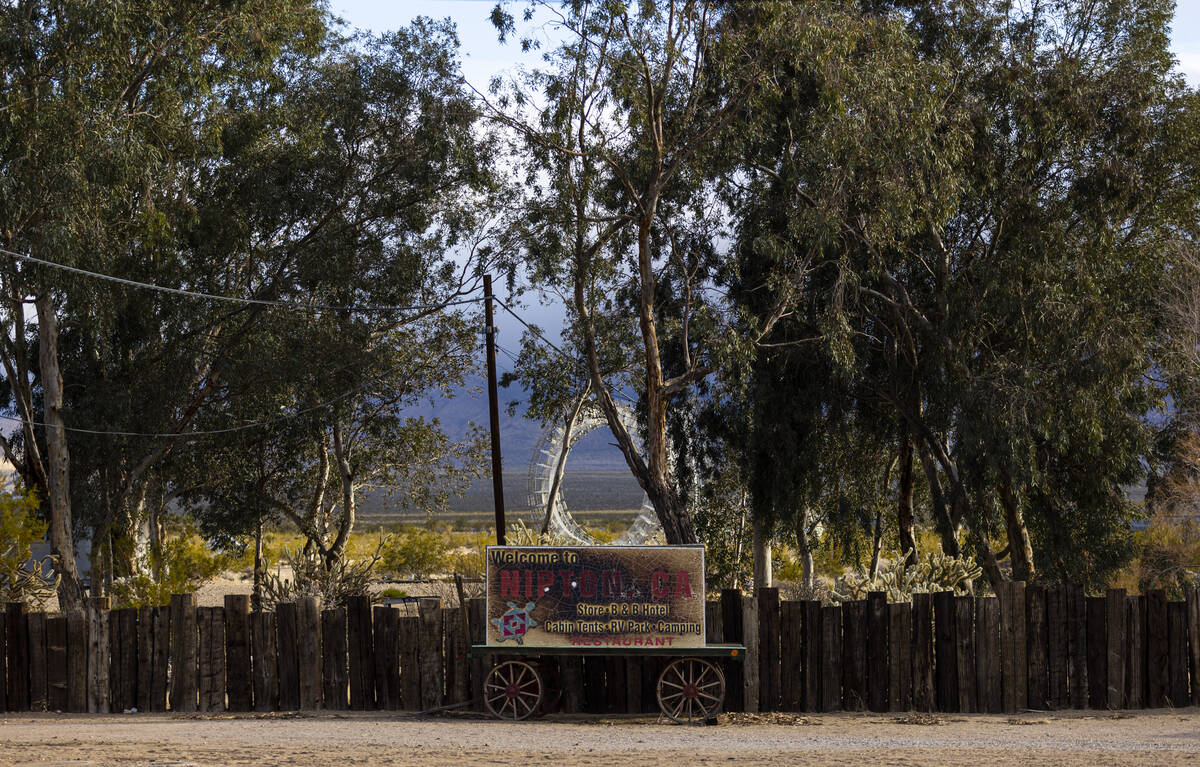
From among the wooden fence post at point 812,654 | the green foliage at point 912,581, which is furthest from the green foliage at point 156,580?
the wooden fence post at point 812,654

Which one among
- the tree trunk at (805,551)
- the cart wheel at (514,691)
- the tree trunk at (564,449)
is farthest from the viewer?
the tree trunk at (564,449)

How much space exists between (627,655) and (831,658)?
233cm

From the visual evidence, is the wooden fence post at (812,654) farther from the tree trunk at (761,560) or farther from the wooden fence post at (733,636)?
the tree trunk at (761,560)

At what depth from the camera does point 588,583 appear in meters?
11.3

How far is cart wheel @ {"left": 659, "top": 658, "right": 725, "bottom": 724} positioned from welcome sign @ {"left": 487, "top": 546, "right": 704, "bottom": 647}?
40cm

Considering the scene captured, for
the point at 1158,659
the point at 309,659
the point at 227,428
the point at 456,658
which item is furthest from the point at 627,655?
the point at 227,428

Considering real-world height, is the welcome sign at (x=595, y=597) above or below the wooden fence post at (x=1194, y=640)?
above

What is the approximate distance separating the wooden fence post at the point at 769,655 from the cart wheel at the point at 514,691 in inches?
91.0

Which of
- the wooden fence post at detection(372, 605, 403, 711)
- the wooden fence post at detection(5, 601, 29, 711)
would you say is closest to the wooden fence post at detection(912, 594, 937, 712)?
the wooden fence post at detection(372, 605, 403, 711)

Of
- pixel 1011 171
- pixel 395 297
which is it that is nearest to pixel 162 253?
pixel 395 297

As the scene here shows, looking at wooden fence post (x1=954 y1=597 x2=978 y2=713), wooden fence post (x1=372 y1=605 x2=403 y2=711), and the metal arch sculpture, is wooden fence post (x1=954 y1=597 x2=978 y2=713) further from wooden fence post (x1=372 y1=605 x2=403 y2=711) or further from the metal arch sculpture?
the metal arch sculpture

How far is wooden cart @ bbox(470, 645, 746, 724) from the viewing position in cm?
1115

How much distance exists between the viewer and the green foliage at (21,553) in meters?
16.9

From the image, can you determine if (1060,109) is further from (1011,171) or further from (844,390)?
(844,390)
